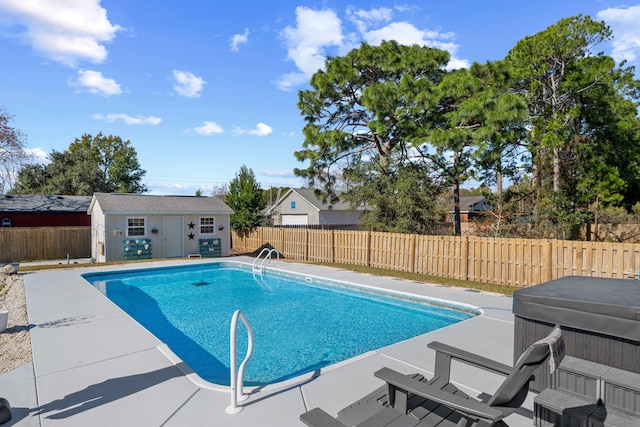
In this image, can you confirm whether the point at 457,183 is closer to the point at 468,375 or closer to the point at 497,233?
the point at 497,233

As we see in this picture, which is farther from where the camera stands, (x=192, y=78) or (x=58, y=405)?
(x=192, y=78)

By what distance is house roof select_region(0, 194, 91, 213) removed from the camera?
20203mm

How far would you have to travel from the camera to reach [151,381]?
3979mm

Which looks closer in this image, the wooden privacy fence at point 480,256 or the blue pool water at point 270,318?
the blue pool water at point 270,318

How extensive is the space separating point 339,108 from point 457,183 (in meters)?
→ 7.33

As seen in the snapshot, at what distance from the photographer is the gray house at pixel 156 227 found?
1603cm

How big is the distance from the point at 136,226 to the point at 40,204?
Answer: 930cm

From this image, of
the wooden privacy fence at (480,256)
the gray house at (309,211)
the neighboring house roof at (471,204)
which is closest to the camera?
the wooden privacy fence at (480,256)

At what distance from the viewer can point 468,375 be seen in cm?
414

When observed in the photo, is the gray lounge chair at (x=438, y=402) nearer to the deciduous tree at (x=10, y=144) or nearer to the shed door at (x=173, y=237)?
the shed door at (x=173, y=237)

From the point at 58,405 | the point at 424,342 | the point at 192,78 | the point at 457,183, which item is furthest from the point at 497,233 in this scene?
the point at 192,78

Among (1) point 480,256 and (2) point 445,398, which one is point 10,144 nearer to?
(1) point 480,256

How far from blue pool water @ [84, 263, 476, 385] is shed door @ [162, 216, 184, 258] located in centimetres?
470

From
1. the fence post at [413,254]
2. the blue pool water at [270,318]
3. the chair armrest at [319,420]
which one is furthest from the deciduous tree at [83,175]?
the chair armrest at [319,420]
